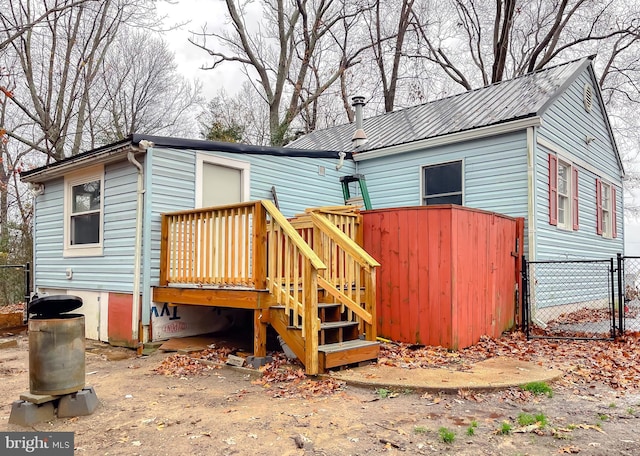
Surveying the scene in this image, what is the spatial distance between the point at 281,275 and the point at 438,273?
2.15 meters

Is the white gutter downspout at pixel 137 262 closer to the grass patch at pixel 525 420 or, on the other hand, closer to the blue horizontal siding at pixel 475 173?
the blue horizontal siding at pixel 475 173

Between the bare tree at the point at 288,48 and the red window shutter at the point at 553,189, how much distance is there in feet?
41.4

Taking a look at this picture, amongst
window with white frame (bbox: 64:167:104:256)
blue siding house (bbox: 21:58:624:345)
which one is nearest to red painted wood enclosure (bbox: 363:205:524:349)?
blue siding house (bbox: 21:58:624:345)

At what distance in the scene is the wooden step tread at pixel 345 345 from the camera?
5.11 metres

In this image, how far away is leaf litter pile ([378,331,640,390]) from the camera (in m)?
5.13

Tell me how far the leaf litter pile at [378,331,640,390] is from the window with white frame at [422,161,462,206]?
3.10 meters

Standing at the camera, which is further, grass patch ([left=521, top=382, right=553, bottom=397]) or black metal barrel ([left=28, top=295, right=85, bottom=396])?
grass patch ([left=521, top=382, right=553, bottom=397])

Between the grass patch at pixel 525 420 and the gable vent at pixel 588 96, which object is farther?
the gable vent at pixel 588 96

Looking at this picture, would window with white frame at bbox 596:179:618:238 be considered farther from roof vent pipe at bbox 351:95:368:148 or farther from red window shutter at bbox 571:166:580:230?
roof vent pipe at bbox 351:95:368:148

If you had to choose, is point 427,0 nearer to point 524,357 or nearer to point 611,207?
point 611,207

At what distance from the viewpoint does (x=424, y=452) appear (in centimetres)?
319

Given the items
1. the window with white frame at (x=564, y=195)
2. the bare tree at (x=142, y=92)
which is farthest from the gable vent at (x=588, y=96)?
the bare tree at (x=142, y=92)

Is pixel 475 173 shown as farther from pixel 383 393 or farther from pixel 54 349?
pixel 54 349

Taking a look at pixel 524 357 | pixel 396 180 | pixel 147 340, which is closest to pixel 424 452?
pixel 524 357
